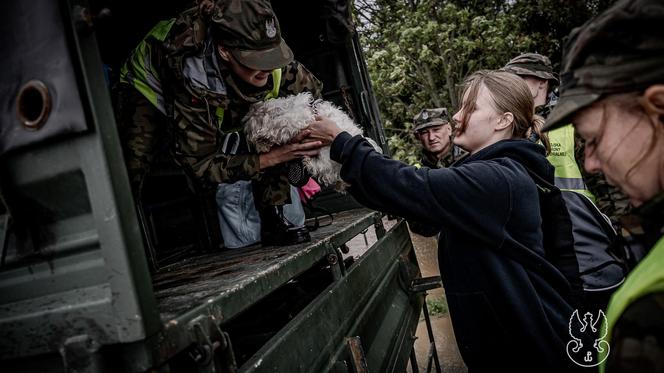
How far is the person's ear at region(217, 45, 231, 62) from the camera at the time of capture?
2.04m

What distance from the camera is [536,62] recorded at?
3.55 m

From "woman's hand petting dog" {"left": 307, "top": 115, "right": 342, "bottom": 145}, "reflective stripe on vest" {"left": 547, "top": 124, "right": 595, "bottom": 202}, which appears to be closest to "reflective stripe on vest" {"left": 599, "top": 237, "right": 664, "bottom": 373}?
"woman's hand petting dog" {"left": 307, "top": 115, "right": 342, "bottom": 145}

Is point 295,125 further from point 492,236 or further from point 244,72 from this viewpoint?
point 492,236

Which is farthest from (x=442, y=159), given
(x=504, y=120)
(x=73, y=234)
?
(x=73, y=234)

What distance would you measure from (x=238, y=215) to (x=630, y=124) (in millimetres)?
2337

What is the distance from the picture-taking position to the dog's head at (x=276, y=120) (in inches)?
78.3

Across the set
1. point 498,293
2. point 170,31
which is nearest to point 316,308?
point 498,293

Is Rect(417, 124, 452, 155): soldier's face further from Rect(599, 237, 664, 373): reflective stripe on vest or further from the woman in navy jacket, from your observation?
Rect(599, 237, 664, 373): reflective stripe on vest

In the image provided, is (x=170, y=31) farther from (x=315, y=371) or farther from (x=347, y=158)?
(x=315, y=371)

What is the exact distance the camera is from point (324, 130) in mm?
1940

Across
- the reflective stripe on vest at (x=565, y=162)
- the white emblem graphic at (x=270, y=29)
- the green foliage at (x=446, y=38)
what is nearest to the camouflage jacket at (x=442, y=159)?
the reflective stripe on vest at (x=565, y=162)

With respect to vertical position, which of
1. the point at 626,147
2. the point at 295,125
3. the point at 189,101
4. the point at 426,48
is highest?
the point at 426,48

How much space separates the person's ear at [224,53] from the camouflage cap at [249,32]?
48mm

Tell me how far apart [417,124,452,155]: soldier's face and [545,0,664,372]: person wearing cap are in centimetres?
378
